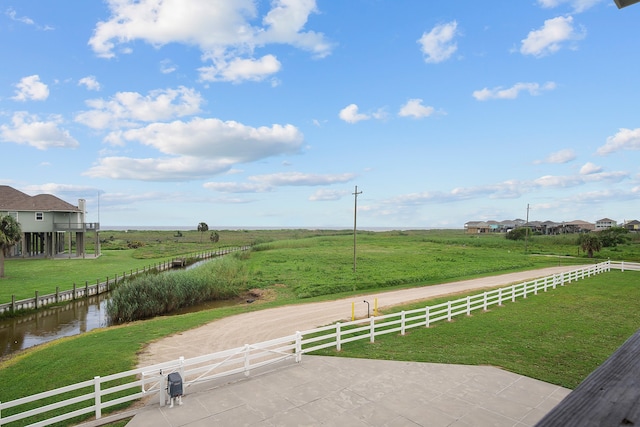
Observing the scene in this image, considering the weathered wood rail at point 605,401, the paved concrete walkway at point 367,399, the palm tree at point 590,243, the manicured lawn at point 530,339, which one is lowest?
the manicured lawn at point 530,339

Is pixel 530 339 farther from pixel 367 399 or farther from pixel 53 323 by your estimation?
pixel 53 323

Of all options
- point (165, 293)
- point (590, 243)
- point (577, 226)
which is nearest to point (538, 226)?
point (577, 226)

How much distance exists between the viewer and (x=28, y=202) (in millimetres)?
49281

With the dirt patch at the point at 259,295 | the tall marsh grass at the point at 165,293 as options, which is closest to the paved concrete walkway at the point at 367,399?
the tall marsh grass at the point at 165,293

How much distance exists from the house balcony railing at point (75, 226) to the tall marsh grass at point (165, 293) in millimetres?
25581

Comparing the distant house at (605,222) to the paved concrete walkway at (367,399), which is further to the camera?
the distant house at (605,222)

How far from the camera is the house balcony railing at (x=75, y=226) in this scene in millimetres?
49597

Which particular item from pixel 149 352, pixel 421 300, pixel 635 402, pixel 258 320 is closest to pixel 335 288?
pixel 421 300

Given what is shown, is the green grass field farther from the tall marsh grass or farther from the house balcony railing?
the house balcony railing

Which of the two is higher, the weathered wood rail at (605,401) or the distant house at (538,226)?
the weathered wood rail at (605,401)

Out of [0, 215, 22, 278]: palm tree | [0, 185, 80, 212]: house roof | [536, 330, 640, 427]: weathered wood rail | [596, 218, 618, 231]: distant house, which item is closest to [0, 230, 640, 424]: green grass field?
[0, 215, 22, 278]: palm tree

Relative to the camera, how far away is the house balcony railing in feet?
163

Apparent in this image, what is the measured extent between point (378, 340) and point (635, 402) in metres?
14.8

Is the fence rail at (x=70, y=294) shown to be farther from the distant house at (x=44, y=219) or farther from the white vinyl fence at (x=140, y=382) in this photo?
the white vinyl fence at (x=140, y=382)
